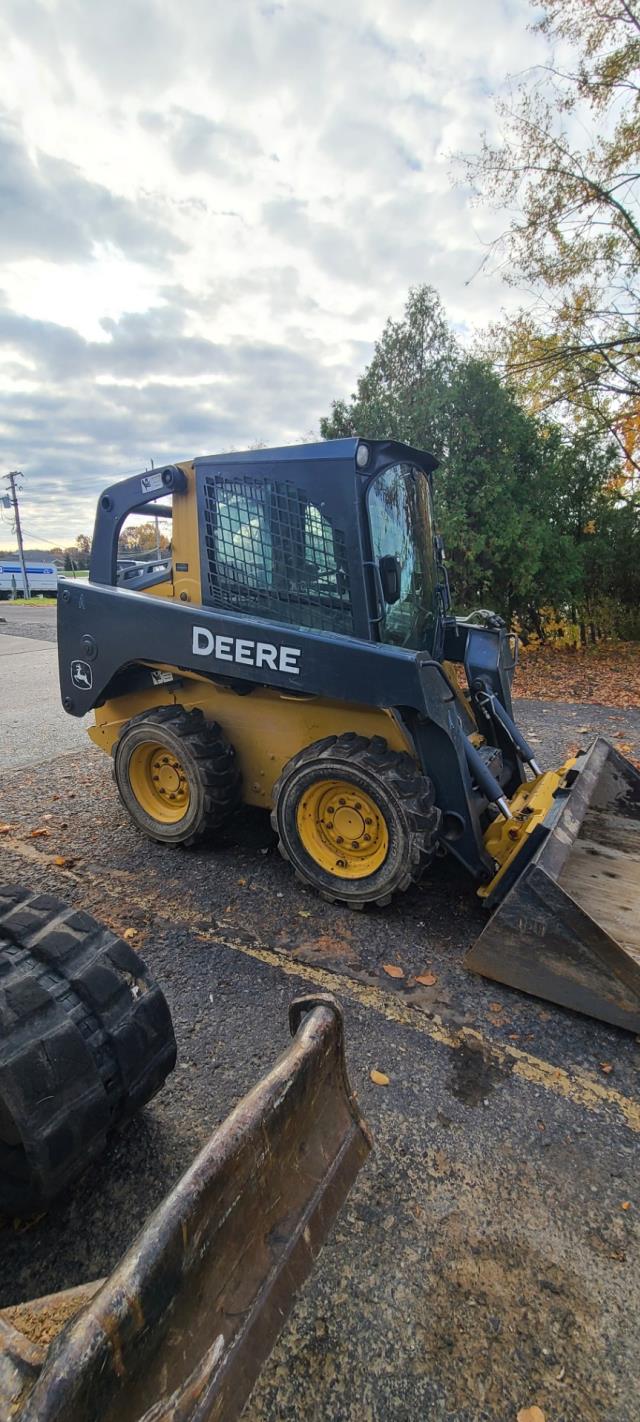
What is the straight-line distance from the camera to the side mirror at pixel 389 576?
3.42 metres

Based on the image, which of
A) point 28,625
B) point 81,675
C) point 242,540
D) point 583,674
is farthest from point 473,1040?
point 28,625

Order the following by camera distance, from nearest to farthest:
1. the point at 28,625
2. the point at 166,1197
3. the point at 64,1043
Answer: the point at 166,1197, the point at 64,1043, the point at 28,625

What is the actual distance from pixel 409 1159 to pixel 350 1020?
2.13ft

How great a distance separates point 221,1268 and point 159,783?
10.8ft

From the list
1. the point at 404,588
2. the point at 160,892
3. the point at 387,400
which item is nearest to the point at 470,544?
the point at 387,400

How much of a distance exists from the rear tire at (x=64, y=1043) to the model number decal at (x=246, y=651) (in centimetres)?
171

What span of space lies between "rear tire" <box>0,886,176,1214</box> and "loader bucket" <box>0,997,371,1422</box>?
582mm

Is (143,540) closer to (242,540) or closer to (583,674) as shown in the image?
(242,540)

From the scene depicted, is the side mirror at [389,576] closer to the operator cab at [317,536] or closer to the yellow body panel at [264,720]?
the operator cab at [317,536]

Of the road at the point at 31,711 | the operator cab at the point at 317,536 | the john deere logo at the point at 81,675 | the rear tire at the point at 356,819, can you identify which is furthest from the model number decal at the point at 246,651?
the road at the point at 31,711

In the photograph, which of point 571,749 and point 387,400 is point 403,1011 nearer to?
point 571,749

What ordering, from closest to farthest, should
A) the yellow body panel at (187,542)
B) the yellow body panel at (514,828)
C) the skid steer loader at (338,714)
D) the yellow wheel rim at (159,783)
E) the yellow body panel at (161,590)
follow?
the skid steer loader at (338,714), the yellow body panel at (514,828), the yellow body panel at (187,542), the yellow body panel at (161,590), the yellow wheel rim at (159,783)

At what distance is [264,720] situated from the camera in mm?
3955

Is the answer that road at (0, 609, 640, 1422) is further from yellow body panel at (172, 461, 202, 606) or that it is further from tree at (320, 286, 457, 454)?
tree at (320, 286, 457, 454)
